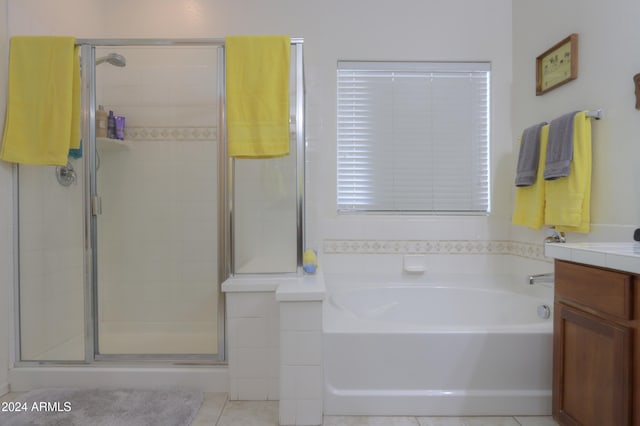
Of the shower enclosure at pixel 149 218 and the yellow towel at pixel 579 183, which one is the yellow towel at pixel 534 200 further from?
the shower enclosure at pixel 149 218

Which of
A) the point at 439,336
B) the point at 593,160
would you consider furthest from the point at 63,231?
the point at 593,160

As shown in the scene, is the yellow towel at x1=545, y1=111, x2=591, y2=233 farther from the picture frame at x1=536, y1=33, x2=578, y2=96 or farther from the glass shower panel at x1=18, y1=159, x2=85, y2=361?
the glass shower panel at x1=18, y1=159, x2=85, y2=361

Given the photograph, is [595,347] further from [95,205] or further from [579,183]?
[95,205]

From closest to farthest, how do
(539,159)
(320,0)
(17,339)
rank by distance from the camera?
(17,339), (539,159), (320,0)

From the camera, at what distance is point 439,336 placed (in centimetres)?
150

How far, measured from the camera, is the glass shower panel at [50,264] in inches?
71.1

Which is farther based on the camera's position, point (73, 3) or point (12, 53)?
point (73, 3)

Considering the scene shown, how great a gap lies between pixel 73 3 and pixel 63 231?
1.43 metres

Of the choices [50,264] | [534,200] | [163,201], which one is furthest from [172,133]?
[534,200]

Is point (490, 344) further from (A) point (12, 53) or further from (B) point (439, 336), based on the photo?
(A) point (12, 53)

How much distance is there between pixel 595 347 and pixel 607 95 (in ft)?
4.02

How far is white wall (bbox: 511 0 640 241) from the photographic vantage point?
4.95 feet

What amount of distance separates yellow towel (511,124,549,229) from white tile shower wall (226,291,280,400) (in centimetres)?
155

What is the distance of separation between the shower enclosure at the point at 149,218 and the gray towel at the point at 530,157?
1.30m
